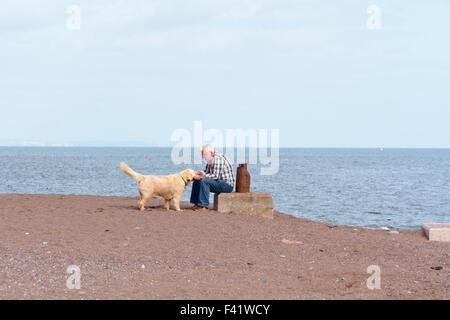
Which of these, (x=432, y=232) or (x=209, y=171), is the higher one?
(x=209, y=171)

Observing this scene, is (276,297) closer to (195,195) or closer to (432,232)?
(195,195)

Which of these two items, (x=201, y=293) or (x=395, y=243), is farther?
(x=395, y=243)

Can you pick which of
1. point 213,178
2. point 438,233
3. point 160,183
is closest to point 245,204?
point 213,178

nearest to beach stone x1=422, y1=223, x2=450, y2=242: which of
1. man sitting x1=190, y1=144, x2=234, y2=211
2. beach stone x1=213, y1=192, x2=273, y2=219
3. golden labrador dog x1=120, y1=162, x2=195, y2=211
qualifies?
beach stone x1=213, y1=192, x2=273, y2=219

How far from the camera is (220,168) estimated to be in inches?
502

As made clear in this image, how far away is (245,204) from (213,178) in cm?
98

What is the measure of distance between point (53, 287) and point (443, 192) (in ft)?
124

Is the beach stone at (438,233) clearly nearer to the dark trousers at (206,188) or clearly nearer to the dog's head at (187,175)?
the dark trousers at (206,188)

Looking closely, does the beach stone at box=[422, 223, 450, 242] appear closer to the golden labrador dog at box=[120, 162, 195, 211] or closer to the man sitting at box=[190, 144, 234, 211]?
the man sitting at box=[190, 144, 234, 211]

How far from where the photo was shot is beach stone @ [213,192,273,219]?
12.7 metres

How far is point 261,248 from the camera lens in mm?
9508

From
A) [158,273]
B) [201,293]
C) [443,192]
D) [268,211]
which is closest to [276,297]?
[201,293]

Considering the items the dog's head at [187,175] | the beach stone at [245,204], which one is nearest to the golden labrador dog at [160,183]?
the dog's head at [187,175]

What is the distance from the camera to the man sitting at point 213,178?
12594 millimetres
